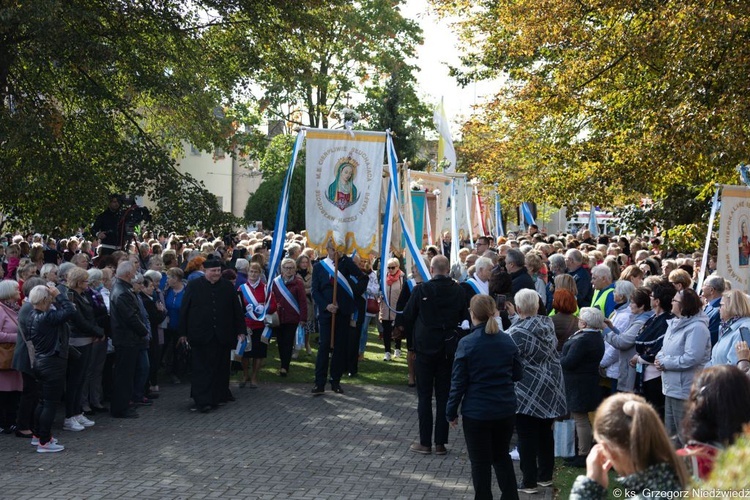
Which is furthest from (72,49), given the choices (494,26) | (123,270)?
(494,26)

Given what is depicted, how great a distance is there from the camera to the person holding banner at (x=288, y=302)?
582 inches

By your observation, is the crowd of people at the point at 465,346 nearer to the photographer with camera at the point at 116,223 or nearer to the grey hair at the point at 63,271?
the grey hair at the point at 63,271

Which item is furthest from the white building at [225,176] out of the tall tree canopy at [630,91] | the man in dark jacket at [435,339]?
the man in dark jacket at [435,339]

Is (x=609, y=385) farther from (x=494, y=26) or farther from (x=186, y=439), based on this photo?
(x=494, y=26)

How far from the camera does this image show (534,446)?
8797mm

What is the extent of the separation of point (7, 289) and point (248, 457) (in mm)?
3254

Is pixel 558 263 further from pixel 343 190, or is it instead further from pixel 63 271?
pixel 63 271

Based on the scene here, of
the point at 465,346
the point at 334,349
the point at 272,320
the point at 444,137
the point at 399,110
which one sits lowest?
the point at 334,349

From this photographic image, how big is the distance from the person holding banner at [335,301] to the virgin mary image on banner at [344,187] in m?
0.60

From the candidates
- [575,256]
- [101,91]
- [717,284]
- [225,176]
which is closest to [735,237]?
[717,284]

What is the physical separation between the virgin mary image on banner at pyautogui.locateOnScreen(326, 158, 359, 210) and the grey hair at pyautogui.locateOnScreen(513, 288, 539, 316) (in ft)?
19.4

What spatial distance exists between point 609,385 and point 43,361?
591 centimetres

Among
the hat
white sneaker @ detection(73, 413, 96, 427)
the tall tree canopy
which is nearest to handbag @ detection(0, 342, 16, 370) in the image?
white sneaker @ detection(73, 413, 96, 427)

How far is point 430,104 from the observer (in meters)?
49.4
